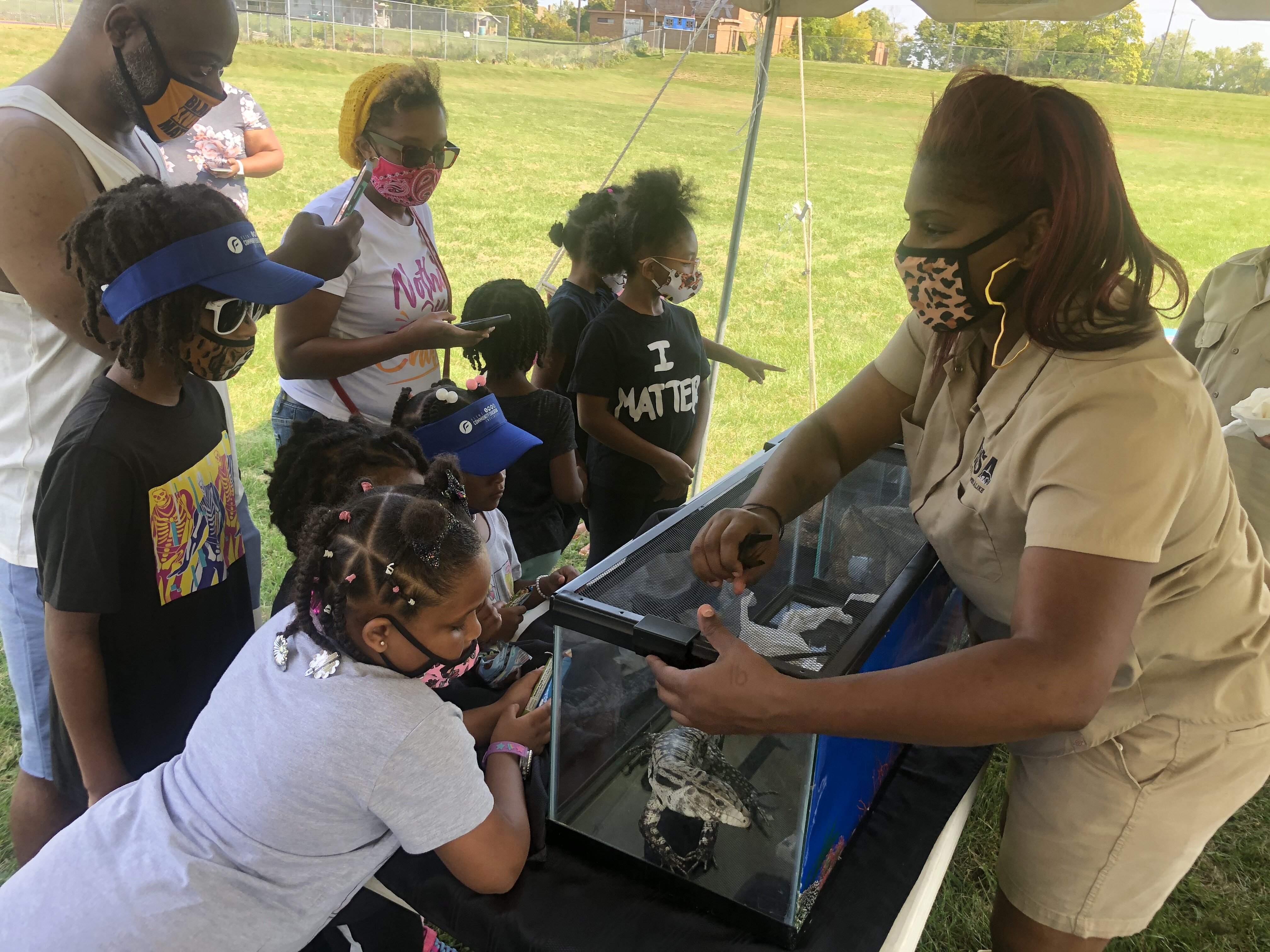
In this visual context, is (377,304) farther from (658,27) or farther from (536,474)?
(658,27)

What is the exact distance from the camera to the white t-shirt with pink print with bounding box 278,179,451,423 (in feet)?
7.91

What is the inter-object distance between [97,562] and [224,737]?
0.47 m

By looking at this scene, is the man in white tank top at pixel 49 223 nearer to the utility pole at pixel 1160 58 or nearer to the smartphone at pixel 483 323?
the smartphone at pixel 483 323

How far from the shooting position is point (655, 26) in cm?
1683

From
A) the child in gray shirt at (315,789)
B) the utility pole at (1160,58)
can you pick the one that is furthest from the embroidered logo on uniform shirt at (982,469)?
the utility pole at (1160,58)

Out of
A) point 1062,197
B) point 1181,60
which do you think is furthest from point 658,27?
point 1062,197

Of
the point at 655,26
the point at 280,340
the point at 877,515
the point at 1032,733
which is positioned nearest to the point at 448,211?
the point at 655,26

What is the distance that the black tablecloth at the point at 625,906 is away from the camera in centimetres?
121

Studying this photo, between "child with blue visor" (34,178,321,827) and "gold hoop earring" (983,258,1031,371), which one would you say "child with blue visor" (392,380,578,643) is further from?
"gold hoop earring" (983,258,1031,371)

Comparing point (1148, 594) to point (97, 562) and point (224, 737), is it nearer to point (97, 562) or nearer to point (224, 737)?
point (224, 737)

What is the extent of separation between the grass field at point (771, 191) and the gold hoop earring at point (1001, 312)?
183 cm

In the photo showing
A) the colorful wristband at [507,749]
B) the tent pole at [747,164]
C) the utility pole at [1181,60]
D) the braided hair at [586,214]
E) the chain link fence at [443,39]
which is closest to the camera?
the colorful wristband at [507,749]

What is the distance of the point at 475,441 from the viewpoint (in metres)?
2.19

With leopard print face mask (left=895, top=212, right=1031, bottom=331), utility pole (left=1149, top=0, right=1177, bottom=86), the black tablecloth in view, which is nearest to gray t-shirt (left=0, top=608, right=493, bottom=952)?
the black tablecloth
